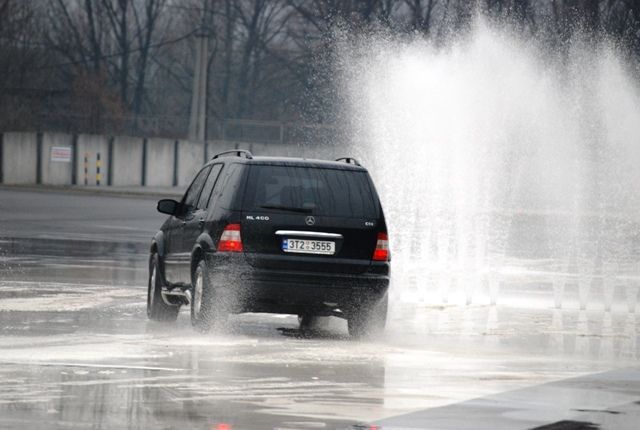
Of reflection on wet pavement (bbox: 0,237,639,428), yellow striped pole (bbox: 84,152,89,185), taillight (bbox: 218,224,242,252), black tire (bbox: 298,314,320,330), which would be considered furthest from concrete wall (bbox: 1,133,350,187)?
taillight (bbox: 218,224,242,252)

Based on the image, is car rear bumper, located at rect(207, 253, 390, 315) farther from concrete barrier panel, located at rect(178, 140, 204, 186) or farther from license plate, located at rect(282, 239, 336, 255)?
concrete barrier panel, located at rect(178, 140, 204, 186)

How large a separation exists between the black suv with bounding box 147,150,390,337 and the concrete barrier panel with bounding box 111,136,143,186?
155 ft

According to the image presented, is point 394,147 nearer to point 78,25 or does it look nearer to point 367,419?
point 78,25

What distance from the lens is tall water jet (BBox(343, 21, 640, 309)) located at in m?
37.1

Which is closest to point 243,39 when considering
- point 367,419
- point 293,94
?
point 293,94

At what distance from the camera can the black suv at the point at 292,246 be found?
14266mm

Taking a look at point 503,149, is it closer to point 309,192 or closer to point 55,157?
point 55,157

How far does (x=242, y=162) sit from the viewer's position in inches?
581

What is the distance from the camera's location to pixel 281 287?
14.2 metres

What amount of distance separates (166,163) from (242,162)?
162ft

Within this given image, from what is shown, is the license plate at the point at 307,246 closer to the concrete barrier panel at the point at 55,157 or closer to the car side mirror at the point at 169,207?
the car side mirror at the point at 169,207

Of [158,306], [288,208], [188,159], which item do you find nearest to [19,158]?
[188,159]

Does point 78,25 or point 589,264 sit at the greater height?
point 78,25

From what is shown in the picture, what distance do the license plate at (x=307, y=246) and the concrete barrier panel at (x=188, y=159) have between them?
163 feet
